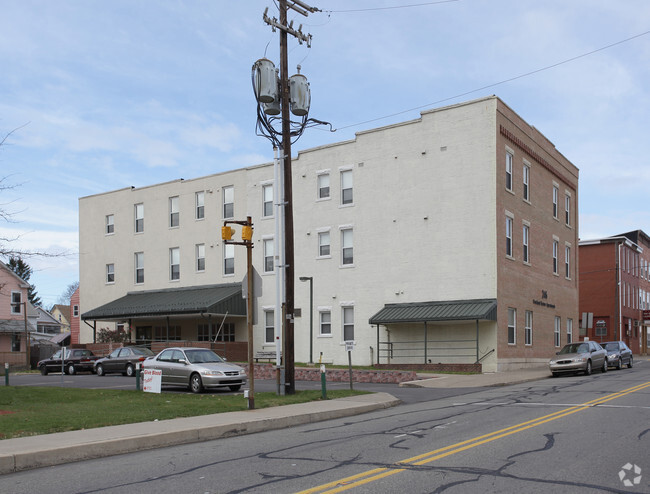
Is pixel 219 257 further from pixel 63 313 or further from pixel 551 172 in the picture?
pixel 63 313

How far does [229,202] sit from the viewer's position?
4212 centimetres

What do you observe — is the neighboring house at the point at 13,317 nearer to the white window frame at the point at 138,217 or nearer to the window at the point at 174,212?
the white window frame at the point at 138,217

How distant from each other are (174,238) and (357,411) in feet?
98.8

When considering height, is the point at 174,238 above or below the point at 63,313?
above

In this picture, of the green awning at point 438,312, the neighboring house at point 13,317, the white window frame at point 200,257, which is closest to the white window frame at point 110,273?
the neighboring house at point 13,317

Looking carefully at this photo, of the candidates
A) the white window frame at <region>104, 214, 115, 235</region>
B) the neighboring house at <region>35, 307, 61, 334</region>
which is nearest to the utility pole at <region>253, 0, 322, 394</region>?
the white window frame at <region>104, 214, 115, 235</region>

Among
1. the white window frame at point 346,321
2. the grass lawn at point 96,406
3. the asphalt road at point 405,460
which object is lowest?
the grass lawn at point 96,406

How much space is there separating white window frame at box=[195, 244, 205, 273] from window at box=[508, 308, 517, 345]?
19.3 m

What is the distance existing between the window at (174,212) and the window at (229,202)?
4.09m

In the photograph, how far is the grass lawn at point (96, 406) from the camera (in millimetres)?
13195

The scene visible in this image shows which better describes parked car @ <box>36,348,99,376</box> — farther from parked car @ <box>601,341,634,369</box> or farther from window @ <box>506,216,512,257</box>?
parked car @ <box>601,341,634,369</box>

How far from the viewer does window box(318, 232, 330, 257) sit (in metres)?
37.8

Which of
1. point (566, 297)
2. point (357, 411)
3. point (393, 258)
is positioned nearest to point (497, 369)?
point (393, 258)

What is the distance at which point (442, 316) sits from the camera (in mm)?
31297
